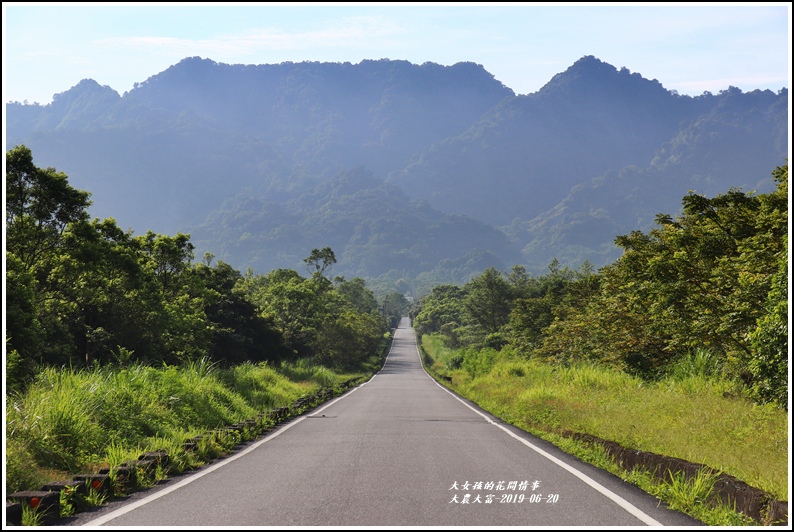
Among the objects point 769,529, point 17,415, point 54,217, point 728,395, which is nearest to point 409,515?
point 769,529

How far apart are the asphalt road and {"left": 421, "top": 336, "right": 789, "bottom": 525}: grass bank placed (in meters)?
0.85

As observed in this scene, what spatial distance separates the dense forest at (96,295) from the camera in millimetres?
18219

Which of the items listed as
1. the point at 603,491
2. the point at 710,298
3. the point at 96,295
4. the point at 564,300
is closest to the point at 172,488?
the point at 603,491

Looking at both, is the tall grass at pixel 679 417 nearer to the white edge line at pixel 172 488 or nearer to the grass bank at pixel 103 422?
the white edge line at pixel 172 488

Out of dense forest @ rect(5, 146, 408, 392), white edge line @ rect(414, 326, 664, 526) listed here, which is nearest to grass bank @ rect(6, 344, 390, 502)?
dense forest @ rect(5, 146, 408, 392)

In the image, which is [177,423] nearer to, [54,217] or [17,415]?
[17,415]

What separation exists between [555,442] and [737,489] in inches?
248

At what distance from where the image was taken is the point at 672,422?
11.5 m

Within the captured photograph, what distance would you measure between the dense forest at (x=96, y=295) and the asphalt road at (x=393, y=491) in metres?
6.11

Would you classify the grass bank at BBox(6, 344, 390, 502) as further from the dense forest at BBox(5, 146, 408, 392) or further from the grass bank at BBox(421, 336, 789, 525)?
the grass bank at BBox(421, 336, 789, 525)

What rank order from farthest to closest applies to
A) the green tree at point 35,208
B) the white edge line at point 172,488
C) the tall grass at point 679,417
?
1. the green tree at point 35,208
2. the tall grass at point 679,417
3. the white edge line at point 172,488

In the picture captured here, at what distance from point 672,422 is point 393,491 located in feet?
21.0

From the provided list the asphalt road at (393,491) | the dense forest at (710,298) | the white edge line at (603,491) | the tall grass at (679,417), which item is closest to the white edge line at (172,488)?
the asphalt road at (393,491)

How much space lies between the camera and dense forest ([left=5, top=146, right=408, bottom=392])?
1822 cm
